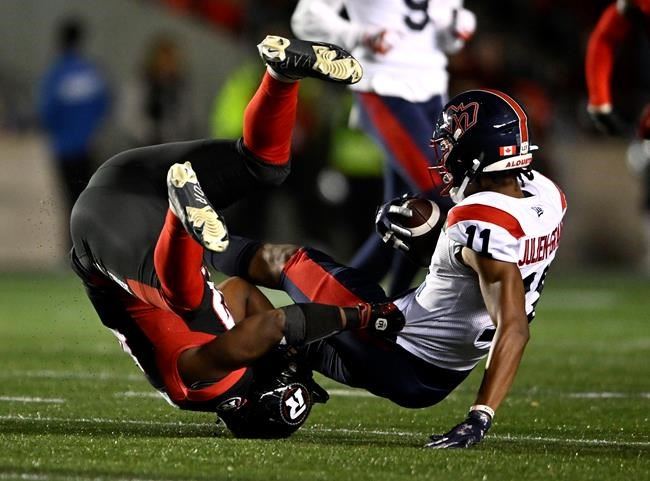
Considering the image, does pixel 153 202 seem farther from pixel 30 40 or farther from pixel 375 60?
pixel 30 40

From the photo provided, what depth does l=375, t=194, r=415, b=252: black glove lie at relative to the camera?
4609 millimetres

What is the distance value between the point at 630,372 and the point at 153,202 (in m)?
2.57

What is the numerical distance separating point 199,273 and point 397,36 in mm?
2239

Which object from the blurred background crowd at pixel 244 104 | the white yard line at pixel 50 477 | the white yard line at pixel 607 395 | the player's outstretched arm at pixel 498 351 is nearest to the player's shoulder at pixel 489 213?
the player's outstretched arm at pixel 498 351

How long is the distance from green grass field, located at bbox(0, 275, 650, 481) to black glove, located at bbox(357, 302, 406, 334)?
12.8 inches

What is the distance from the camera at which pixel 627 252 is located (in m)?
12.6

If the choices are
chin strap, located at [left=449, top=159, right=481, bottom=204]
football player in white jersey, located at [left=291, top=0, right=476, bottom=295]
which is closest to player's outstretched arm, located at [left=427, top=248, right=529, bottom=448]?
chin strap, located at [left=449, top=159, right=481, bottom=204]

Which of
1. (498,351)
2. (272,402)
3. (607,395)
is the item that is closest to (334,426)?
(272,402)

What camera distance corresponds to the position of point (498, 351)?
4051mm

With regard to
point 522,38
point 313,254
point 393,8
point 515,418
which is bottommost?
point 522,38

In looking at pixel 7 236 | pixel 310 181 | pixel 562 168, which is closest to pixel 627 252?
pixel 562 168

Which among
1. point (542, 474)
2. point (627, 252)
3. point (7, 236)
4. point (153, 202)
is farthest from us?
point (627, 252)

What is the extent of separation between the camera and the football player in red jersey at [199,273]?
415 centimetres

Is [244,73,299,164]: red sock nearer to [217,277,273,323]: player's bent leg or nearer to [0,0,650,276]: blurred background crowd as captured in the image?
[217,277,273,323]: player's bent leg
